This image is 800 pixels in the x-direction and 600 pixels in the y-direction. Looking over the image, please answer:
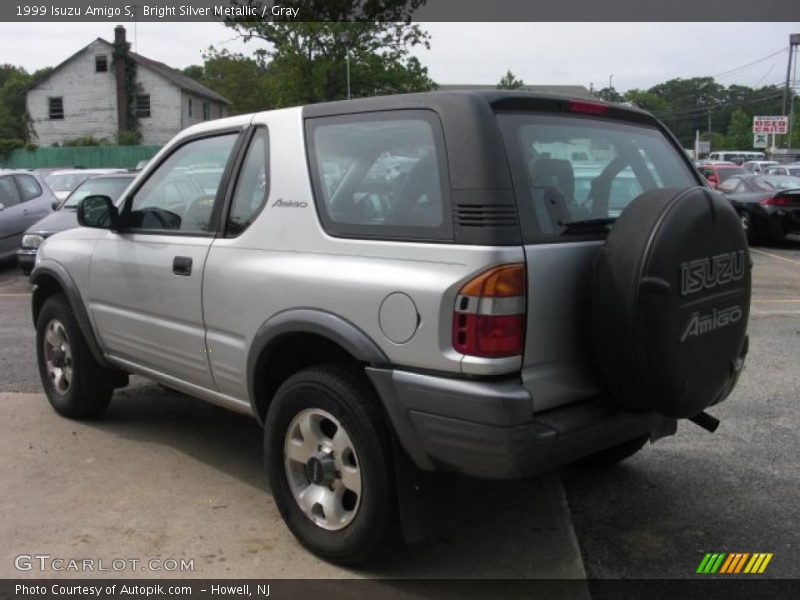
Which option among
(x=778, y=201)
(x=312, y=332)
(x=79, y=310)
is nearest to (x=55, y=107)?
(x=778, y=201)

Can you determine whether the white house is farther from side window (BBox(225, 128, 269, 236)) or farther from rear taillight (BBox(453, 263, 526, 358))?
rear taillight (BBox(453, 263, 526, 358))

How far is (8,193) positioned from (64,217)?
7.68 feet

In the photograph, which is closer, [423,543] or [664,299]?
[664,299]

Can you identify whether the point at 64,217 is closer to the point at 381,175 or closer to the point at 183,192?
the point at 183,192

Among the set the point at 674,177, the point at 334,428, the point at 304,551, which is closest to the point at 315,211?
A: the point at 334,428

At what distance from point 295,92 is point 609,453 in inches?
1229

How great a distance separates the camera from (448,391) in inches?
106

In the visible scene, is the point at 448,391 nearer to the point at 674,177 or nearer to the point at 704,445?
the point at 674,177

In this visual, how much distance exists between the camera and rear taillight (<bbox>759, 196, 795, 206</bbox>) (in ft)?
48.0

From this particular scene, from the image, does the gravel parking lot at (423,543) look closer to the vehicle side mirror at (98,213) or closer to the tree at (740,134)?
the vehicle side mirror at (98,213)

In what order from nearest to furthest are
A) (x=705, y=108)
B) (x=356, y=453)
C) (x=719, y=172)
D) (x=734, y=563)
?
(x=356, y=453), (x=734, y=563), (x=719, y=172), (x=705, y=108)

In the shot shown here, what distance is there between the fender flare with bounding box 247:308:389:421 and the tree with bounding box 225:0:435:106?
99.4ft

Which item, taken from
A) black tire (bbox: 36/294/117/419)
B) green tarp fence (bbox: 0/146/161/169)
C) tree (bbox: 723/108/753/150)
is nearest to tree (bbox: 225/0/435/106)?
green tarp fence (bbox: 0/146/161/169)

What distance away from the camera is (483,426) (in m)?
2.63
